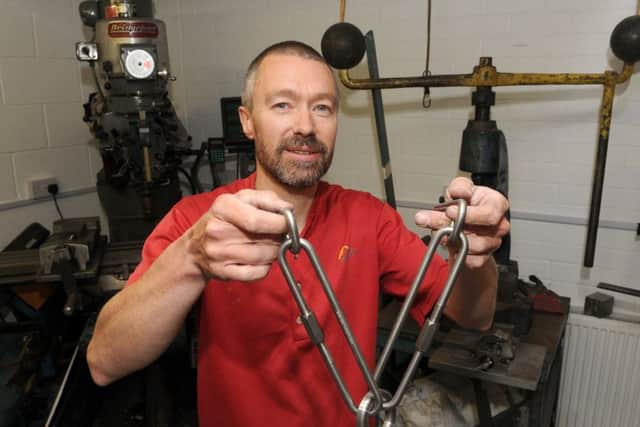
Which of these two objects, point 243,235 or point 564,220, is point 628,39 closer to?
point 564,220

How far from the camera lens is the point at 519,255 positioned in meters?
2.20

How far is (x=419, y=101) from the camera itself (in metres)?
2.28

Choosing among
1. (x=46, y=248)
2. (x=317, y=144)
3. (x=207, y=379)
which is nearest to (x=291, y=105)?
(x=317, y=144)

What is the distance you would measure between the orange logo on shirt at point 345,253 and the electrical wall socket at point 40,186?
1.99 meters

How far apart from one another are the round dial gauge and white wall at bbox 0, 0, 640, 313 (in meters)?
0.71

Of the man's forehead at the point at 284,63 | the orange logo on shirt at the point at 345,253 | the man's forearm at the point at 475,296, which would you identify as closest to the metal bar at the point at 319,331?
the man's forearm at the point at 475,296

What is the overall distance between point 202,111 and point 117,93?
2.68 feet

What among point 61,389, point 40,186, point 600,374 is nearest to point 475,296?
point 600,374

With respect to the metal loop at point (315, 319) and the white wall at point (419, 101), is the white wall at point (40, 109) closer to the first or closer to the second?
the white wall at point (419, 101)

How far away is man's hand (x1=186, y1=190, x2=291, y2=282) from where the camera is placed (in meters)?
0.67

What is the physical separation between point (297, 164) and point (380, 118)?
1.06 meters

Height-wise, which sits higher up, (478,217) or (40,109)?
(40,109)

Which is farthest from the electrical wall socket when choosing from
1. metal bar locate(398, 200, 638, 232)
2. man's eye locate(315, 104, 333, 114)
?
metal bar locate(398, 200, 638, 232)

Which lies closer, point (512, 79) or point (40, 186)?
point (512, 79)
